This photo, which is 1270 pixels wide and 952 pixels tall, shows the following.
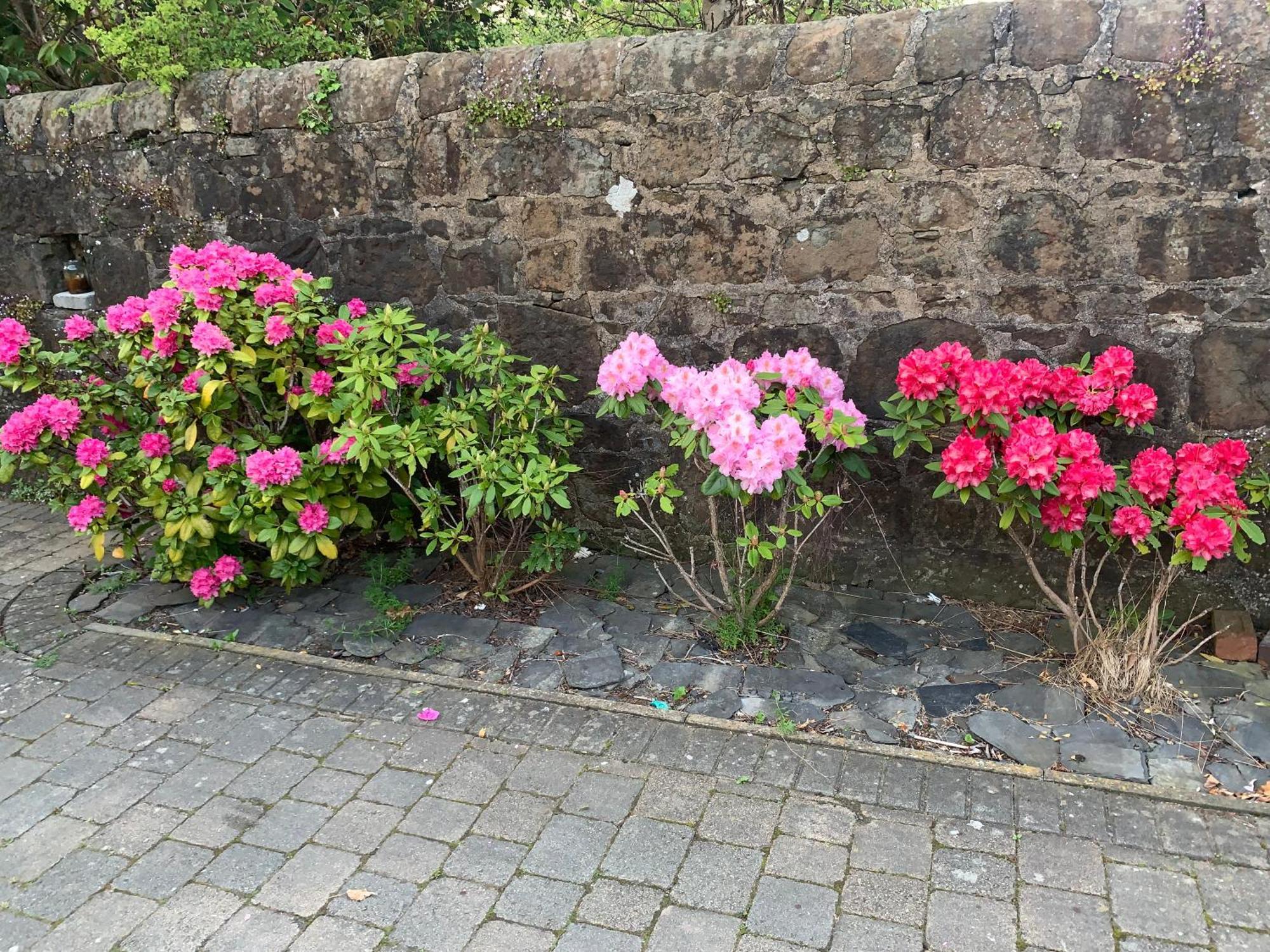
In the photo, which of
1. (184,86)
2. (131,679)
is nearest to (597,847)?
(131,679)

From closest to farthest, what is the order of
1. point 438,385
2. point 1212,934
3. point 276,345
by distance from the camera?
1. point 1212,934
2. point 276,345
3. point 438,385

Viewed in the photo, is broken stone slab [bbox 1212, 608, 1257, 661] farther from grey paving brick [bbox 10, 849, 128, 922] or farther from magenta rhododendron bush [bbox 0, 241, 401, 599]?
grey paving brick [bbox 10, 849, 128, 922]

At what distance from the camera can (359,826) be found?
252cm

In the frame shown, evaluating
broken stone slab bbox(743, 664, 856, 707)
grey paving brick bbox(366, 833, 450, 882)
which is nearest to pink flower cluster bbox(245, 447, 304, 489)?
grey paving brick bbox(366, 833, 450, 882)

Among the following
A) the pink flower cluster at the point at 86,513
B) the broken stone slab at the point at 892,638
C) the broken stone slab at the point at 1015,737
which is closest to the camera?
the broken stone slab at the point at 1015,737

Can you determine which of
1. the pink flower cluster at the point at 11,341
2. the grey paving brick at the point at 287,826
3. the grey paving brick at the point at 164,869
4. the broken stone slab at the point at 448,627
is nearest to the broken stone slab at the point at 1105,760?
the broken stone slab at the point at 448,627

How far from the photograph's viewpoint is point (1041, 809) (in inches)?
99.3

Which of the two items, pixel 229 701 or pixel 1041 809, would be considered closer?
pixel 1041 809

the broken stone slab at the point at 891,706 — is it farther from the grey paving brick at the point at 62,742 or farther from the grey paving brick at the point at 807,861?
the grey paving brick at the point at 62,742

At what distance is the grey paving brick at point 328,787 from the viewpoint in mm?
2635

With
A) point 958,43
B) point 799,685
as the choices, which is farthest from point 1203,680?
point 958,43

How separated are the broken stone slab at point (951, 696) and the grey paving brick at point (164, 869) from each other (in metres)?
2.13

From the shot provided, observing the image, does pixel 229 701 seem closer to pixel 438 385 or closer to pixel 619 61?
pixel 438 385

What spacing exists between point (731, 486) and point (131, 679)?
2186mm
